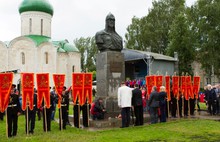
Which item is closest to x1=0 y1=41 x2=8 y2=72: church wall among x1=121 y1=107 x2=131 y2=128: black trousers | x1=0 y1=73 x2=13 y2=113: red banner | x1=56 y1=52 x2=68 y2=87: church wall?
x1=56 y1=52 x2=68 y2=87: church wall

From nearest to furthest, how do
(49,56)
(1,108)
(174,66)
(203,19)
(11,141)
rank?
(11,141), (1,108), (174,66), (203,19), (49,56)

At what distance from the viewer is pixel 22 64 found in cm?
3441

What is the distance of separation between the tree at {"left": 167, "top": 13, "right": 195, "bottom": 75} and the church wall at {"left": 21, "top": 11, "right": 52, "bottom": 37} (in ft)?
52.1

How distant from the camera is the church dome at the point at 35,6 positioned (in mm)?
36656

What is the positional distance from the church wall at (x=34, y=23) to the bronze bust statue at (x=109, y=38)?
25.1 meters

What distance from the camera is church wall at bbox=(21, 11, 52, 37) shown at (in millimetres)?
36938

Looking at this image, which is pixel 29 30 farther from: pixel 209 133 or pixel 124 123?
pixel 209 133

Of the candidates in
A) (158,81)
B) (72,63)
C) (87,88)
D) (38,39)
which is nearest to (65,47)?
(72,63)

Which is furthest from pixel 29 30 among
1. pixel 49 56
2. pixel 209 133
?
pixel 209 133

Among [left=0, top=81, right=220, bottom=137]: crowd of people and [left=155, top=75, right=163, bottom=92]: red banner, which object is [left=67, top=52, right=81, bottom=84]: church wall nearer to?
[left=0, top=81, right=220, bottom=137]: crowd of people

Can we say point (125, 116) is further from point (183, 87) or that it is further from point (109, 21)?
point (183, 87)

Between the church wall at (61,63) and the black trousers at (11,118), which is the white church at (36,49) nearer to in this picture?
the church wall at (61,63)

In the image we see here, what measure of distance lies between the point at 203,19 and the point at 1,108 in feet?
91.4

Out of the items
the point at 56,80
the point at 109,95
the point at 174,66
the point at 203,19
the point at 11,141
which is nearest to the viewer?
the point at 11,141
